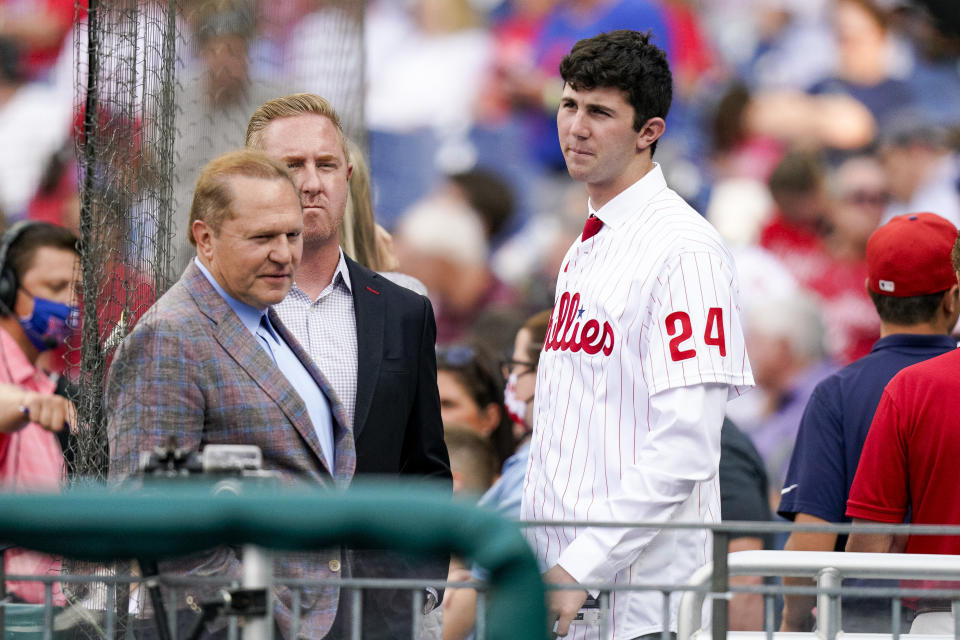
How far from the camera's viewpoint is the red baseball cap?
3.66 m

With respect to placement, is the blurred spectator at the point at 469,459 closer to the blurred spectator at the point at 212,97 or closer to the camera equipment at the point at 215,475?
the blurred spectator at the point at 212,97

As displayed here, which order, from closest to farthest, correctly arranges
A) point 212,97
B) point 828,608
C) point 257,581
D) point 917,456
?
point 257,581 < point 828,608 < point 917,456 < point 212,97

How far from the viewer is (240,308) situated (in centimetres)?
274

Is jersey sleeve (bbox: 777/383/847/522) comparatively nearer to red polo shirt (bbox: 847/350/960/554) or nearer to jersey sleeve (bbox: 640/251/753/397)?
red polo shirt (bbox: 847/350/960/554)

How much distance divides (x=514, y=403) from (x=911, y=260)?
168cm

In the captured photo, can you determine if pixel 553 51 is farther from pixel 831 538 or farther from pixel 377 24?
pixel 831 538

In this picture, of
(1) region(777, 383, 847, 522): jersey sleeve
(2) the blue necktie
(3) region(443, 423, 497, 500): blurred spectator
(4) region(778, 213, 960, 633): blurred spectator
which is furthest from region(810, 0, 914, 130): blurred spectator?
(2) the blue necktie

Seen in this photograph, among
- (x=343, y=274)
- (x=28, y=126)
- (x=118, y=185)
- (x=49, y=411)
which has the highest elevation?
(x=28, y=126)

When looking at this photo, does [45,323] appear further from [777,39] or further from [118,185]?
[777,39]

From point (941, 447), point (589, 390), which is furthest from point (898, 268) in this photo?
point (589, 390)

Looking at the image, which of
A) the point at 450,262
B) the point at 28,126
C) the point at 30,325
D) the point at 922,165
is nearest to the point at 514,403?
the point at 450,262

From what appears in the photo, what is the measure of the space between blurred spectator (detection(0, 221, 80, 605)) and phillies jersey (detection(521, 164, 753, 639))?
2299 mm

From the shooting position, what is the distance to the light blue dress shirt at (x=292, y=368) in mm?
2732

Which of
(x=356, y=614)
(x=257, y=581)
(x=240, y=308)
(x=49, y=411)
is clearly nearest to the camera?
(x=257, y=581)
